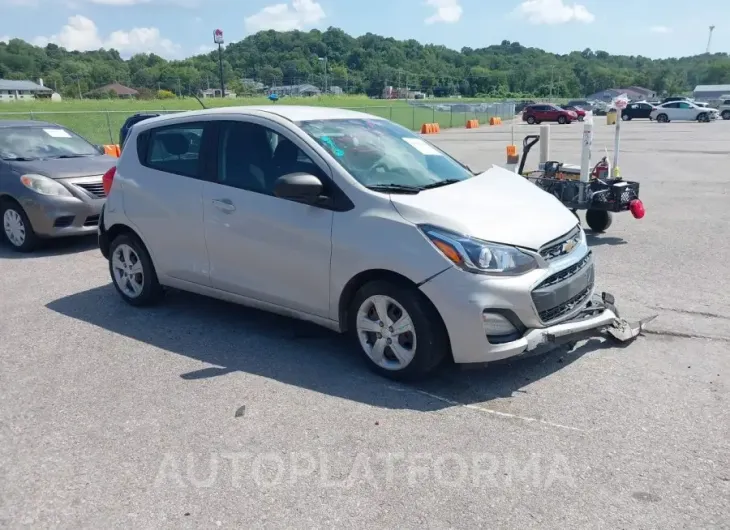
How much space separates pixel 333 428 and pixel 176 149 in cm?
308

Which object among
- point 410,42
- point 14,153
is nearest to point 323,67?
point 410,42

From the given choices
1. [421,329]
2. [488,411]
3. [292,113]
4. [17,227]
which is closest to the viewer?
[488,411]

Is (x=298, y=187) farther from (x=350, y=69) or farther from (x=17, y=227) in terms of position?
(x=350, y=69)

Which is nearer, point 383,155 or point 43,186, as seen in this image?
point 383,155

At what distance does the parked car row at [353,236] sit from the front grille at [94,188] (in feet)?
8.32

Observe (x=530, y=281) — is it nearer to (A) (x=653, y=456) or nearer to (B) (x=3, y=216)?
(A) (x=653, y=456)

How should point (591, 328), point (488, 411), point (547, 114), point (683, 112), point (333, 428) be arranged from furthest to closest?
point (547, 114), point (683, 112), point (591, 328), point (488, 411), point (333, 428)

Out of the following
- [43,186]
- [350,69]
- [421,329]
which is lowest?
[421,329]

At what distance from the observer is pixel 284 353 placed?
16.6 ft

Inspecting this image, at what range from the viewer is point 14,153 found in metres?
9.21

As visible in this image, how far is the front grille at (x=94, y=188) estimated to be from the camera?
8.66 m

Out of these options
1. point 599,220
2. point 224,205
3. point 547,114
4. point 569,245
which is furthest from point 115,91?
point 569,245

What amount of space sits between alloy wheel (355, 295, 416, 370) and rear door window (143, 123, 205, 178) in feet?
6.54

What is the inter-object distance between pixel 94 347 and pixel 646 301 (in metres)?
4.86
